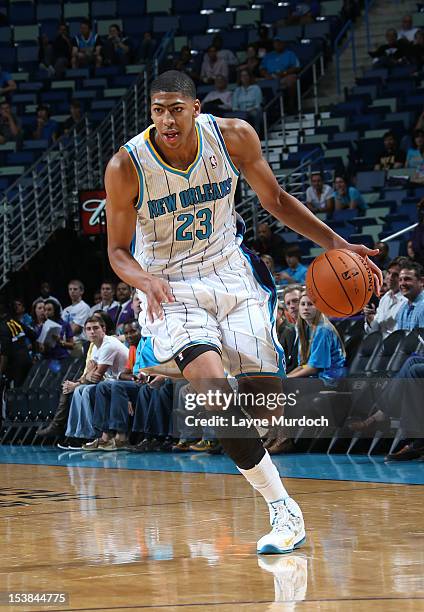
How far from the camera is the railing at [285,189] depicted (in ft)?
43.4

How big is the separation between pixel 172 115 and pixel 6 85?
1464 cm

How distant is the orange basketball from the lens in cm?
452

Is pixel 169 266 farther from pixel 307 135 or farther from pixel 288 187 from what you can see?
pixel 307 135

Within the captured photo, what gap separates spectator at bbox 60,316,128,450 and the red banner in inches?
136

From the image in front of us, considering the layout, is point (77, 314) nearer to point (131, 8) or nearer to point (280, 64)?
point (280, 64)

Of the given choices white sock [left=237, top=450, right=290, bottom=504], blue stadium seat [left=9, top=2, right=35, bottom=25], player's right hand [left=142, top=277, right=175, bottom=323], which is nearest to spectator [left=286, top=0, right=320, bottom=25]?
blue stadium seat [left=9, top=2, right=35, bottom=25]

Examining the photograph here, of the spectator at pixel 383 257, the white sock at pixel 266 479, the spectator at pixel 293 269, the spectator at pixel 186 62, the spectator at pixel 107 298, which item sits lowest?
the spectator at pixel 107 298

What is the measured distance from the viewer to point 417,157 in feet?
43.1

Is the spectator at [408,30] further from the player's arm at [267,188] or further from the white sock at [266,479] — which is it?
the white sock at [266,479]

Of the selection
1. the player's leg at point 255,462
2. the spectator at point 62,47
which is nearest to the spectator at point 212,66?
the spectator at point 62,47

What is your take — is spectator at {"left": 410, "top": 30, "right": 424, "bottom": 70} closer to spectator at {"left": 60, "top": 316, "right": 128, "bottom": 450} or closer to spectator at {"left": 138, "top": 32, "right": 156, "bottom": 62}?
spectator at {"left": 138, "top": 32, "right": 156, "bottom": 62}

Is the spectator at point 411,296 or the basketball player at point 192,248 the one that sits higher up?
the basketball player at point 192,248

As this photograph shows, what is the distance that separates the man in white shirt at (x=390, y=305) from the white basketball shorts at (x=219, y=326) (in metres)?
4.40

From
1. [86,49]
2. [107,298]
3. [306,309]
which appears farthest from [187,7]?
[306,309]
